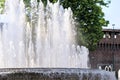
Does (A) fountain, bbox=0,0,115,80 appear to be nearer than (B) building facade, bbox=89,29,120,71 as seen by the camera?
Yes

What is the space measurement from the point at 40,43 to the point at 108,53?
46215 mm

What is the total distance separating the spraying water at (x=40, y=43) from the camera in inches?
872

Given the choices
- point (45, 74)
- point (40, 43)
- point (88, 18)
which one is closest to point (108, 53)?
point (88, 18)

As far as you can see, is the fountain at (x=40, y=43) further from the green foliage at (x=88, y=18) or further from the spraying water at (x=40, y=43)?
the green foliage at (x=88, y=18)

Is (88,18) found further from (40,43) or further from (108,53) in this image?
(108,53)

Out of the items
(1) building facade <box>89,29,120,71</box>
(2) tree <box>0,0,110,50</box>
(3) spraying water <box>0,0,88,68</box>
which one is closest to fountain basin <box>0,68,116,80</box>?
(3) spraying water <box>0,0,88,68</box>

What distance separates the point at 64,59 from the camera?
23.5m

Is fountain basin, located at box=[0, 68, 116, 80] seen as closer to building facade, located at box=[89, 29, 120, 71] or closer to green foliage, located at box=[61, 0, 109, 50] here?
green foliage, located at box=[61, 0, 109, 50]

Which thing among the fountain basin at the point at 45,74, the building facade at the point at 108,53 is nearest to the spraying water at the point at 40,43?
the fountain basin at the point at 45,74

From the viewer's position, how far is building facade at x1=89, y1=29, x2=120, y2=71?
67.5 metres

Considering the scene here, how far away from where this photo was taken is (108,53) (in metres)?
70.3

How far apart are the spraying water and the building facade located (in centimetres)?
3900

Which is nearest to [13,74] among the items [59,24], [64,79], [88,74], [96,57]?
Answer: [64,79]

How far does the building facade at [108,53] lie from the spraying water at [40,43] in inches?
1535
